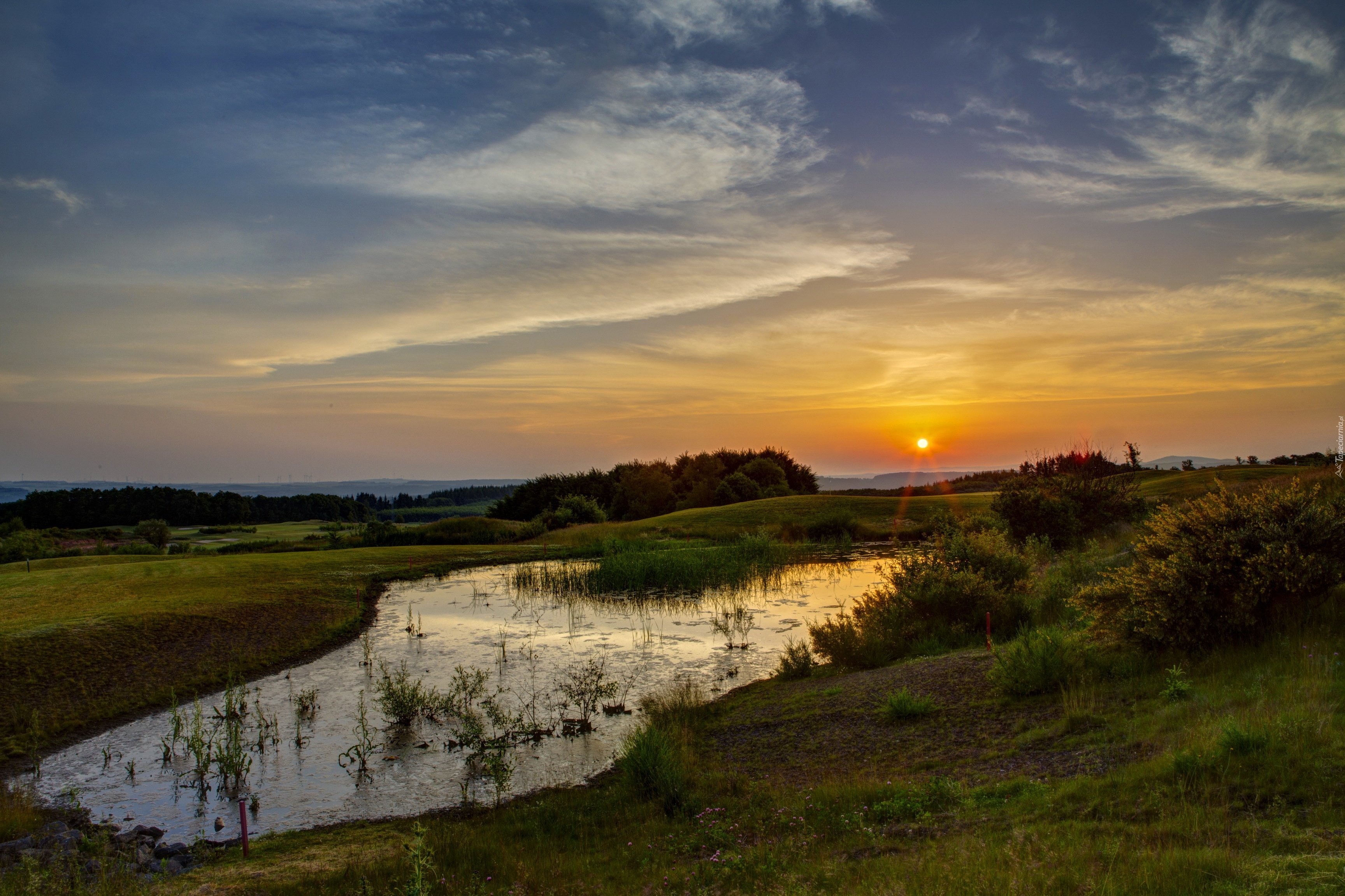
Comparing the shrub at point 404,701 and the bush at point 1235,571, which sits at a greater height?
the bush at point 1235,571

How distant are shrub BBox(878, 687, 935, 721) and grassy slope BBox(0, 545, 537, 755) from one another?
1410 cm

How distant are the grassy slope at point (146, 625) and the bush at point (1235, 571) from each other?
1768cm

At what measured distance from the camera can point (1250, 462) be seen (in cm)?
5269

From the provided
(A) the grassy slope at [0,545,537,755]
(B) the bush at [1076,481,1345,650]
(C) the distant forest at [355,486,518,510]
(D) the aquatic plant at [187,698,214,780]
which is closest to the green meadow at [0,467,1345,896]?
(A) the grassy slope at [0,545,537,755]

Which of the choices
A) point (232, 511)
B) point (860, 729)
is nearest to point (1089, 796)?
point (860, 729)

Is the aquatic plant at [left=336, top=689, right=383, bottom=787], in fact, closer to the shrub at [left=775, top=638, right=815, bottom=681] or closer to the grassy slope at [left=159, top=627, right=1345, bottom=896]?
the grassy slope at [left=159, top=627, right=1345, bottom=896]

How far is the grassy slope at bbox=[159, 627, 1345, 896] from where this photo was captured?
5035 mm

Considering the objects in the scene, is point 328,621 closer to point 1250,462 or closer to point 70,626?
point 70,626

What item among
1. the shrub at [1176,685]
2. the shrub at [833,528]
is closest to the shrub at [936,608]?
the shrub at [1176,685]

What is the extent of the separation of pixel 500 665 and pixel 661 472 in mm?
56811

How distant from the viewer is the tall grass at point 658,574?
2711cm

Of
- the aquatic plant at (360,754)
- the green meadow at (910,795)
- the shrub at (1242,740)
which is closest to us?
the green meadow at (910,795)

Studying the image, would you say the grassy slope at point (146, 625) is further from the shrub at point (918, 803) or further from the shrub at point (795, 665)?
the shrub at point (918, 803)

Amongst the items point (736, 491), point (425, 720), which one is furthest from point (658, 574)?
point (736, 491)
